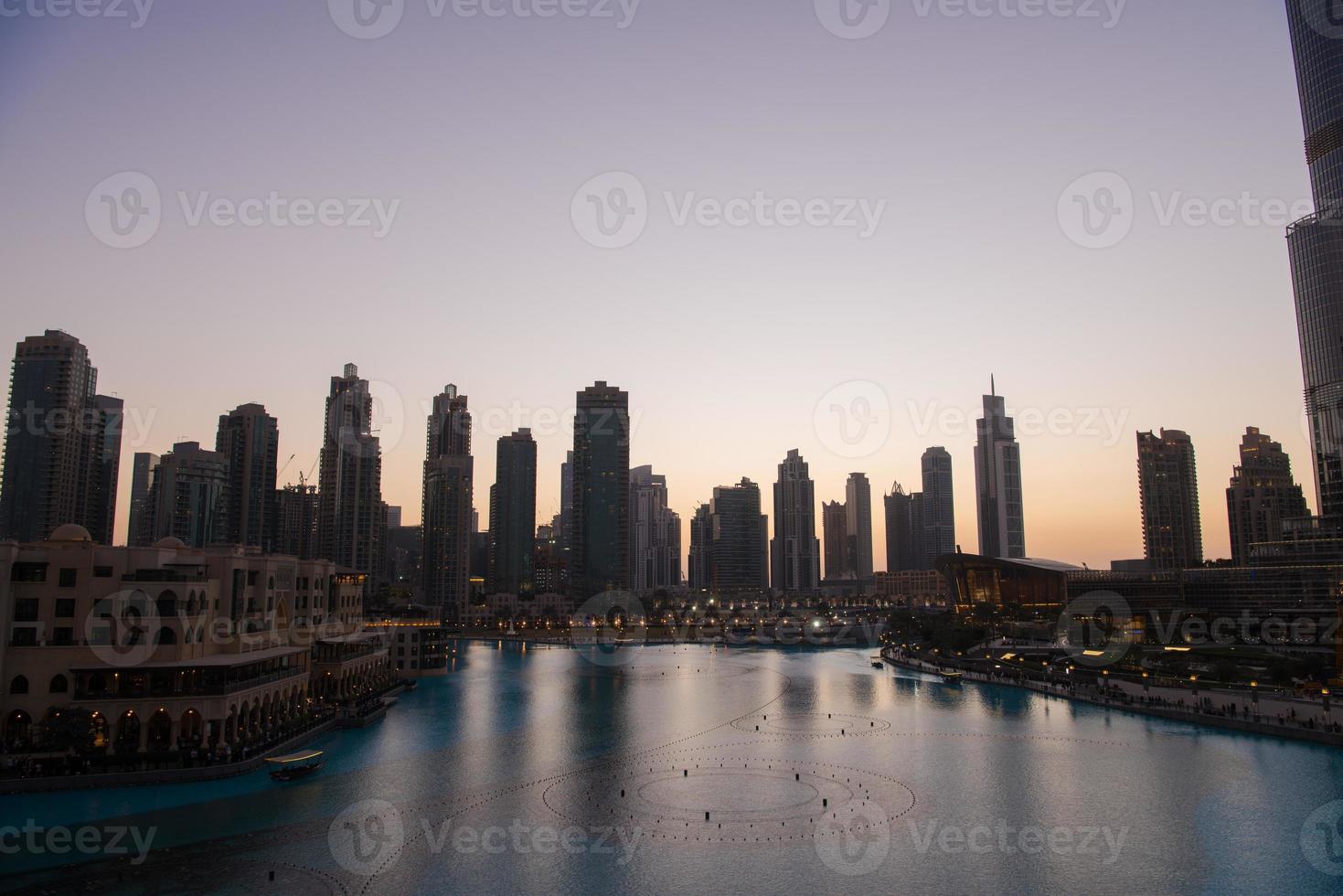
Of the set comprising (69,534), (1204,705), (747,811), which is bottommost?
(747,811)

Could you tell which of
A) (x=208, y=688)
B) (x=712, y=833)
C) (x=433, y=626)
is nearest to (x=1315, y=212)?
(x=433, y=626)

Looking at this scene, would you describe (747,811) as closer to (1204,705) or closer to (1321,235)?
(1204,705)

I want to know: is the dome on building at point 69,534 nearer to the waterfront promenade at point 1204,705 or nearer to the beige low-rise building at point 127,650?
the beige low-rise building at point 127,650

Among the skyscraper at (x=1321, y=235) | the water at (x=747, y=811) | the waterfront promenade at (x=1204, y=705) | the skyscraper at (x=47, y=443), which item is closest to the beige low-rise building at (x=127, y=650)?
the water at (x=747, y=811)

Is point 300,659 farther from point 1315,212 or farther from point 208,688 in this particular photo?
point 1315,212

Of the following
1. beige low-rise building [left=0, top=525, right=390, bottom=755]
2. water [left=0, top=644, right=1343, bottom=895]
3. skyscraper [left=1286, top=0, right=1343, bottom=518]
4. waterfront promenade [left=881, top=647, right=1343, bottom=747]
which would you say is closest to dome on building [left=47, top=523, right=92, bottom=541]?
beige low-rise building [left=0, top=525, right=390, bottom=755]

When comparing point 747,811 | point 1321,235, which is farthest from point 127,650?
point 1321,235
